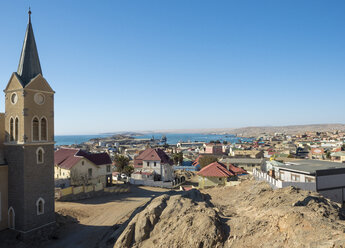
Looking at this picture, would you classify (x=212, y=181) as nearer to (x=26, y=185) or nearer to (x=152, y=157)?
(x=152, y=157)

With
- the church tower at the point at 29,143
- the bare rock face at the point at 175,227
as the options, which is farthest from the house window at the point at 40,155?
the bare rock face at the point at 175,227

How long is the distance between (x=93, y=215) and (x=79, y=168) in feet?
39.4

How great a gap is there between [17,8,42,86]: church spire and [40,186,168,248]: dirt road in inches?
514

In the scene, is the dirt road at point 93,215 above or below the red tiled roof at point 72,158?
below

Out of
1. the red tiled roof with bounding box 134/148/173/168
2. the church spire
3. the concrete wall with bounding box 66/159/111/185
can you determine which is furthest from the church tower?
the red tiled roof with bounding box 134/148/173/168

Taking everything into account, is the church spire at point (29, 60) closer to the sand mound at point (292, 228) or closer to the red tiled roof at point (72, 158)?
the red tiled roof at point (72, 158)

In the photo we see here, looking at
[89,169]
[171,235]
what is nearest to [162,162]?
[89,169]

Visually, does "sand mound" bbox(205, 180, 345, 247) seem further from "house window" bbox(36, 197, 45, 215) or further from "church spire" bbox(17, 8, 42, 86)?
"church spire" bbox(17, 8, 42, 86)

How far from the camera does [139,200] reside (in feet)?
108

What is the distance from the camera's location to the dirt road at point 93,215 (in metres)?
19.8

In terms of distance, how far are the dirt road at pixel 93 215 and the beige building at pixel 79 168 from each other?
4863mm

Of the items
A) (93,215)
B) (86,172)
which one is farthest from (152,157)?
(93,215)

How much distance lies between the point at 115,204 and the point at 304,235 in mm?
24438

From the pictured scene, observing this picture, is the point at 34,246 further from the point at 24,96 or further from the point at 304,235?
the point at 304,235
